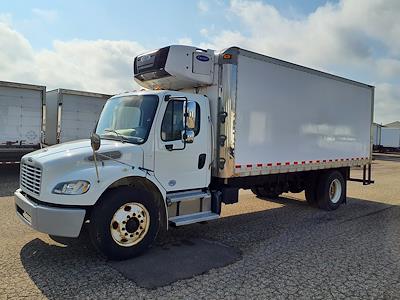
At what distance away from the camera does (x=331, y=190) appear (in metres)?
10.1

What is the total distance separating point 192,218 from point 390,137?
51.6 m

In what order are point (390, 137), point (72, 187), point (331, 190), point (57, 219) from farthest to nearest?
point (390, 137), point (331, 190), point (72, 187), point (57, 219)

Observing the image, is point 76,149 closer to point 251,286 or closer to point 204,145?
point 204,145

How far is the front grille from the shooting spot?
17.1 feet

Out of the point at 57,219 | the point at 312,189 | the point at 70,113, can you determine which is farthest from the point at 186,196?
the point at 70,113

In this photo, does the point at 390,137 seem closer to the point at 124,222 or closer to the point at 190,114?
the point at 190,114

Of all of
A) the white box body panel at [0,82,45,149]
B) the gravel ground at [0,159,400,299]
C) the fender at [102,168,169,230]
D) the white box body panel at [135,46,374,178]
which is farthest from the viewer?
the white box body panel at [0,82,45,149]

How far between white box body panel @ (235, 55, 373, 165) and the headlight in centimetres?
293

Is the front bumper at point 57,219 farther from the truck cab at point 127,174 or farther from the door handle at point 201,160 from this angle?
the door handle at point 201,160

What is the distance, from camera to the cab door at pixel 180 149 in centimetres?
609

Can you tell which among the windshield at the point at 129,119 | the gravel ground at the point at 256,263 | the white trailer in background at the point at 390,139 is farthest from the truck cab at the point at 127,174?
the white trailer in background at the point at 390,139

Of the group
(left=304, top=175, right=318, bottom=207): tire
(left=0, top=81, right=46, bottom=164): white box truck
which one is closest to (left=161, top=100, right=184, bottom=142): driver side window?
(left=304, top=175, right=318, bottom=207): tire

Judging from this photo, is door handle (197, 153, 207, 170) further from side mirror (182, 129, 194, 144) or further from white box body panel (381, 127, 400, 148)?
white box body panel (381, 127, 400, 148)

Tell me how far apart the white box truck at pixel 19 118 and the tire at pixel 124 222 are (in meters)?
10.4
